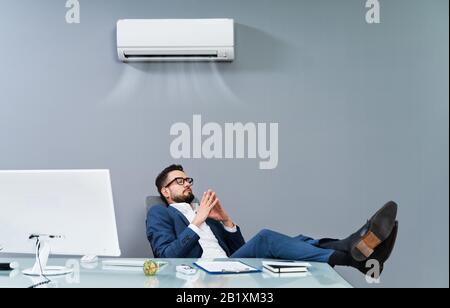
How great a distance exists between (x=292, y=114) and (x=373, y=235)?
113 centimetres

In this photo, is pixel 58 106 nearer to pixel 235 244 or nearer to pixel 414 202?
pixel 235 244

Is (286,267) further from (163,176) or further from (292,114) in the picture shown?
(292,114)

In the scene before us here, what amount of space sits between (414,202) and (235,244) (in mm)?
1197

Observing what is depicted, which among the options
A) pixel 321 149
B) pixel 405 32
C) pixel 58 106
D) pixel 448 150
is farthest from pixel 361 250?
pixel 58 106

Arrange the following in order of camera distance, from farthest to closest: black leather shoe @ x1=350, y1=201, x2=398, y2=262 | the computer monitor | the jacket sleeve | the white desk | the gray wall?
the gray wall < the jacket sleeve < black leather shoe @ x1=350, y1=201, x2=398, y2=262 < the computer monitor < the white desk

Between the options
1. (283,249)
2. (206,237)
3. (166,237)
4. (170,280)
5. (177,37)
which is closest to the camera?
(170,280)

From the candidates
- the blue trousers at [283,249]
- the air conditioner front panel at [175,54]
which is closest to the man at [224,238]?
the blue trousers at [283,249]

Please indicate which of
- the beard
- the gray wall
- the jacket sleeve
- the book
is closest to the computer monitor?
the book

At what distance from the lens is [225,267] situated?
181 centimetres

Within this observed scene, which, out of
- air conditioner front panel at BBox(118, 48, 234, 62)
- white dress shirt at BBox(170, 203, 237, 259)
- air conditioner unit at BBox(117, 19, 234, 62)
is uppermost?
air conditioner unit at BBox(117, 19, 234, 62)

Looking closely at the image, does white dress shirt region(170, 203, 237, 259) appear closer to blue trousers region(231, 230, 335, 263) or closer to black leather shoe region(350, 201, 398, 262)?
blue trousers region(231, 230, 335, 263)

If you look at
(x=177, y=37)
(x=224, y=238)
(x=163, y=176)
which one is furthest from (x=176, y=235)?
(x=177, y=37)

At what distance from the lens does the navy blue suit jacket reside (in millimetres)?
2420
